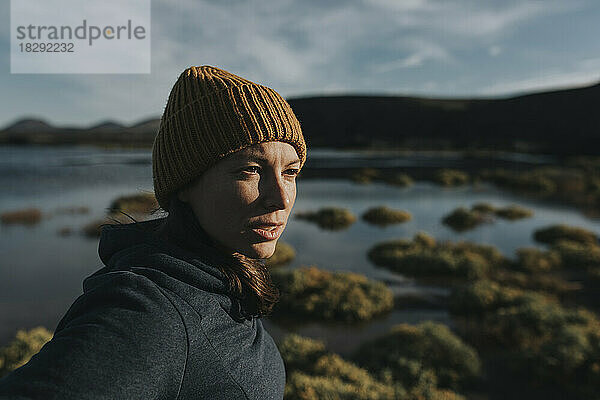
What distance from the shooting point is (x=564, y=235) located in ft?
63.1

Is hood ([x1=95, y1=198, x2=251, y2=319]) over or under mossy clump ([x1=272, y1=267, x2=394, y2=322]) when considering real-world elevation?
over

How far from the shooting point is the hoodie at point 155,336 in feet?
2.86

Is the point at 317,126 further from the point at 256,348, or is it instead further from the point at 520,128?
the point at 256,348

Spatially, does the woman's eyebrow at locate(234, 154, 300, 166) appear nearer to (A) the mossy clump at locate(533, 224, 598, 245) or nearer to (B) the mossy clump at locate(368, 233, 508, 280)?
(B) the mossy clump at locate(368, 233, 508, 280)

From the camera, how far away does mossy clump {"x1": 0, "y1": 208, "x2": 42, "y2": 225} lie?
27.9 metres

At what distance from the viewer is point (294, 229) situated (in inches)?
895

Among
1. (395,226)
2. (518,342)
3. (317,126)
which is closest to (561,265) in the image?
(518,342)

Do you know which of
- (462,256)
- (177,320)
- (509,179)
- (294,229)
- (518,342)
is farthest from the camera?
(509,179)

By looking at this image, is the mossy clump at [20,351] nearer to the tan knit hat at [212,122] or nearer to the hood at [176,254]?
the hood at [176,254]

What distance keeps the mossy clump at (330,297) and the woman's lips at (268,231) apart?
30.8 feet

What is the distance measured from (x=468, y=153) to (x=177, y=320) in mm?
95599

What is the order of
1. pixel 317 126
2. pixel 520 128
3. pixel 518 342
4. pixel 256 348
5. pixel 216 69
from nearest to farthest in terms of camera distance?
pixel 256 348, pixel 216 69, pixel 518 342, pixel 520 128, pixel 317 126

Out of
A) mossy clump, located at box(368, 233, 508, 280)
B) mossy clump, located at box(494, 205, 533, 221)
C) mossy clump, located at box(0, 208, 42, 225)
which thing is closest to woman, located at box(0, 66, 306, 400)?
mossy clump, located at box(368, 233, 508, 280)

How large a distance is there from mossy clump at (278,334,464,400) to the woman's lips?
5.23 metres
